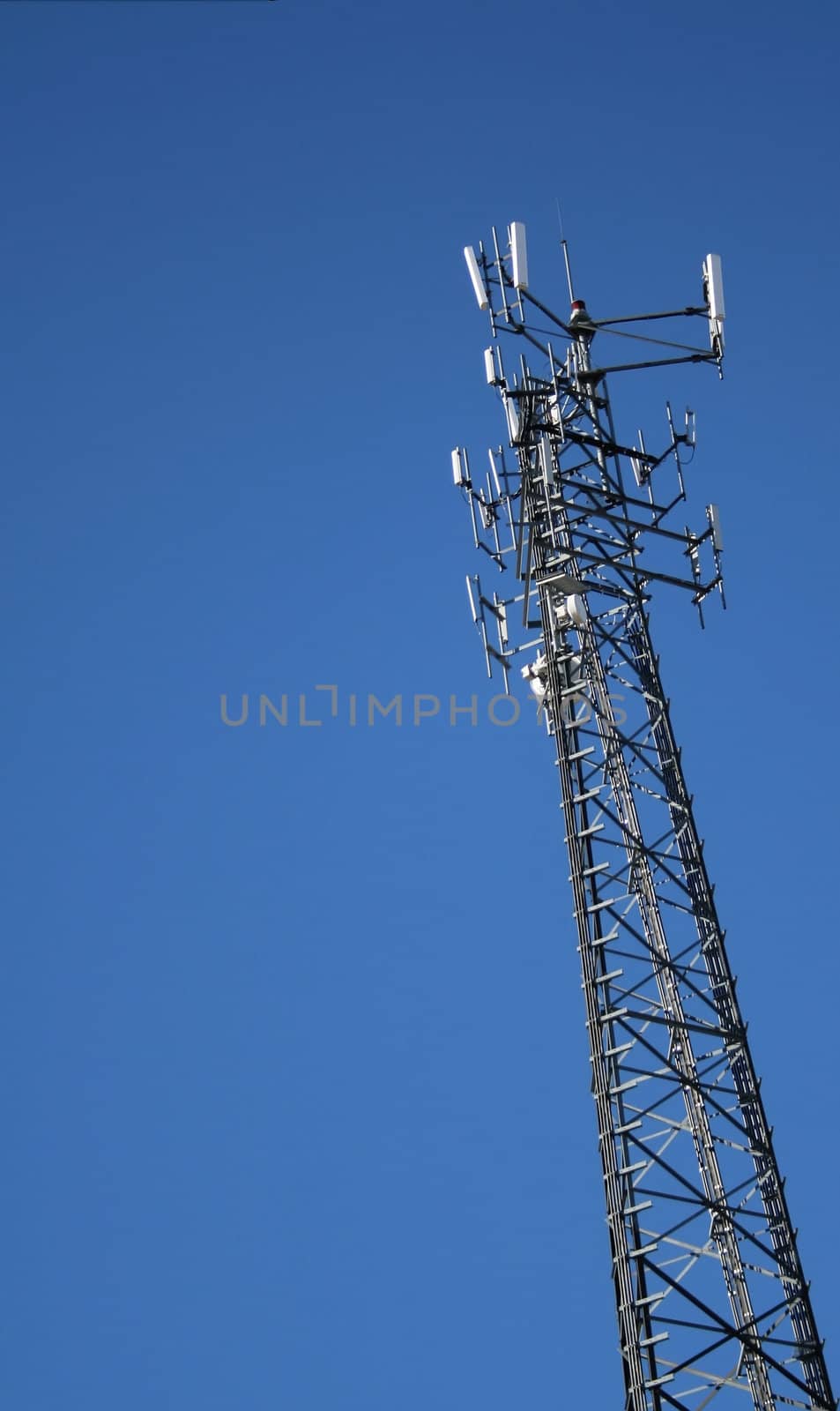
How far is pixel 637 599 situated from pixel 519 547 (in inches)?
60.1

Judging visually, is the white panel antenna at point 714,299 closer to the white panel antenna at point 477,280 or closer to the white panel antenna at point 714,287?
the white panel antenna at point 714,287

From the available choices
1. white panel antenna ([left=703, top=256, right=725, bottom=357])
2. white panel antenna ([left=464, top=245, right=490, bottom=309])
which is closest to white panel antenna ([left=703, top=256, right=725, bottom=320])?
white panel antenna ([left=703, top=256, right=725, bottom=357])

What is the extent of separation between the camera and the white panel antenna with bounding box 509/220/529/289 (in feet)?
76.7

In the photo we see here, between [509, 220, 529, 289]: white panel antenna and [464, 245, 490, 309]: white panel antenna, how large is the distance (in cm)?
40

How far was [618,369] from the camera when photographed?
23250mm

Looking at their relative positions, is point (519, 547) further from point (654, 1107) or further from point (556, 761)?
point (654, 1107)

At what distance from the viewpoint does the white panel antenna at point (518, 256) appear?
23391mm

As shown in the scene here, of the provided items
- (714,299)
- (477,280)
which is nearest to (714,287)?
(714,299)

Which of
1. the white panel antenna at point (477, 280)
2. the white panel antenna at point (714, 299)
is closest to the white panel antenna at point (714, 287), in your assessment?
the white panel antenna at point (714, 299)

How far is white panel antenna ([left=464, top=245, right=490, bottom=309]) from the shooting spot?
2356cm

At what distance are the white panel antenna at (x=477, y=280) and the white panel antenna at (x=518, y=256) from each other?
40cm

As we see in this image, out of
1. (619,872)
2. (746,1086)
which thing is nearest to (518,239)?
(619,872)

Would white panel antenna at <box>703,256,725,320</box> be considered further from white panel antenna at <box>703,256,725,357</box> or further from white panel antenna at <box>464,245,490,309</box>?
white panel antenna at <box>464,245,490,309</box>

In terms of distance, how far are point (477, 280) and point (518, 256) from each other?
59 cm
